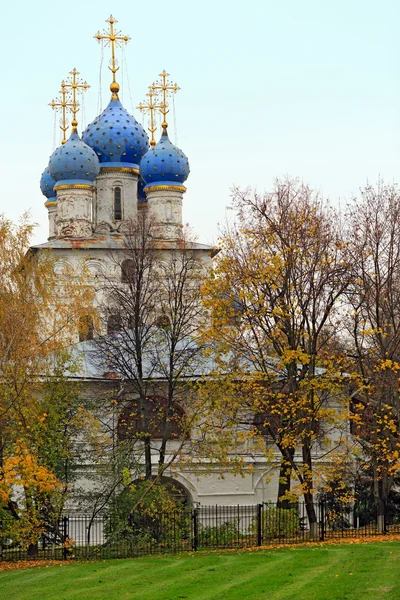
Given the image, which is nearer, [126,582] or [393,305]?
[126,582]

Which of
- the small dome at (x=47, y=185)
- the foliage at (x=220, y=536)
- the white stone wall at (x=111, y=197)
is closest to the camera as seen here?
the foliage at (x=220, y=536)

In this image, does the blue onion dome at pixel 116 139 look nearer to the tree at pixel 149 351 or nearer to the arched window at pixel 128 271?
the arched window at pixel 128 271

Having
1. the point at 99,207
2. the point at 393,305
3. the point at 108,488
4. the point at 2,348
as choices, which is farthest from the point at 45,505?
the point at 99,207

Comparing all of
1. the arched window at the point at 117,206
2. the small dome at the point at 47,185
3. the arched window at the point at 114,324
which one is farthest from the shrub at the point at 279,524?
the small dome at the point at 47,185

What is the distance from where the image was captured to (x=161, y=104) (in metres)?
46.9

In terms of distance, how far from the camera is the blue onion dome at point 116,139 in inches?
1823

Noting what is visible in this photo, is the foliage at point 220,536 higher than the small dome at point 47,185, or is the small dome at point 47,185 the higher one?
the small dome at point 47,185

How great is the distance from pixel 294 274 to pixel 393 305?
418 cm

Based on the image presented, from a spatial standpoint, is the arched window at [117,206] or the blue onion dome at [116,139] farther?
the blue onion dome at [116,139]

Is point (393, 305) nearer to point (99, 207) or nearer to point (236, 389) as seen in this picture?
point (236, 389)

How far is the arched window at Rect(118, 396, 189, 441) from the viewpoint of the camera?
93.4ft

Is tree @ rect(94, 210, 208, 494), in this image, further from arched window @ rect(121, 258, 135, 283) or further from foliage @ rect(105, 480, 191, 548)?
foliage @ rect(105, 480, 191, 548)

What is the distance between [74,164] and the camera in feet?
144

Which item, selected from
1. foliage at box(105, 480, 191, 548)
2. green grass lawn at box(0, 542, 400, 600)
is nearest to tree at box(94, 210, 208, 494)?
foliage at box(105, 480, 191, 548)
